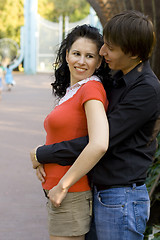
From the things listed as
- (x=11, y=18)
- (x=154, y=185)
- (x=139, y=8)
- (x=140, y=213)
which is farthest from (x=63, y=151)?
(x=11, y=18)

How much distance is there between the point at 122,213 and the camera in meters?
1.83

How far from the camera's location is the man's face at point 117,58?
1.83 m

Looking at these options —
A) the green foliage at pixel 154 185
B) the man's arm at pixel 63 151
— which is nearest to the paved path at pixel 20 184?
the green foliage at pixel 154 185

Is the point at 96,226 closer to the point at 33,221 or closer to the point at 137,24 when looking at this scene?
the point at 137,24

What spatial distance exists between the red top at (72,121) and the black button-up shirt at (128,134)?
0.06 meters

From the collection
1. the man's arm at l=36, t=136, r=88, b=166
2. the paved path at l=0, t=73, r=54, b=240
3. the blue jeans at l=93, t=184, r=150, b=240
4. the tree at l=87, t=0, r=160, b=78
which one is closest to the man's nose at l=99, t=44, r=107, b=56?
the man's arm at l=36, t=136, r=88, b=166

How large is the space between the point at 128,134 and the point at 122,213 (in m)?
0.34

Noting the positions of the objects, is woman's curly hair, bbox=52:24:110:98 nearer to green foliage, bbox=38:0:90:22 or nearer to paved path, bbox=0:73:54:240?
paved path, bbox=0:73:54:240

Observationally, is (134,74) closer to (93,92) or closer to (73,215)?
(93,92)

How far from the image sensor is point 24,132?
851 centimetres

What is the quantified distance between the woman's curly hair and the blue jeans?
1.75 feet

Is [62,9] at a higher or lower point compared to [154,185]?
lower

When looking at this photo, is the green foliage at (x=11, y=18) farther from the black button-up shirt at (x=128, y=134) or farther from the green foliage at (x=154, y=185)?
the black button-up shirt at (x=128, y=134)

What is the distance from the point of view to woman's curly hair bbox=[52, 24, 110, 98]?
2.09m
